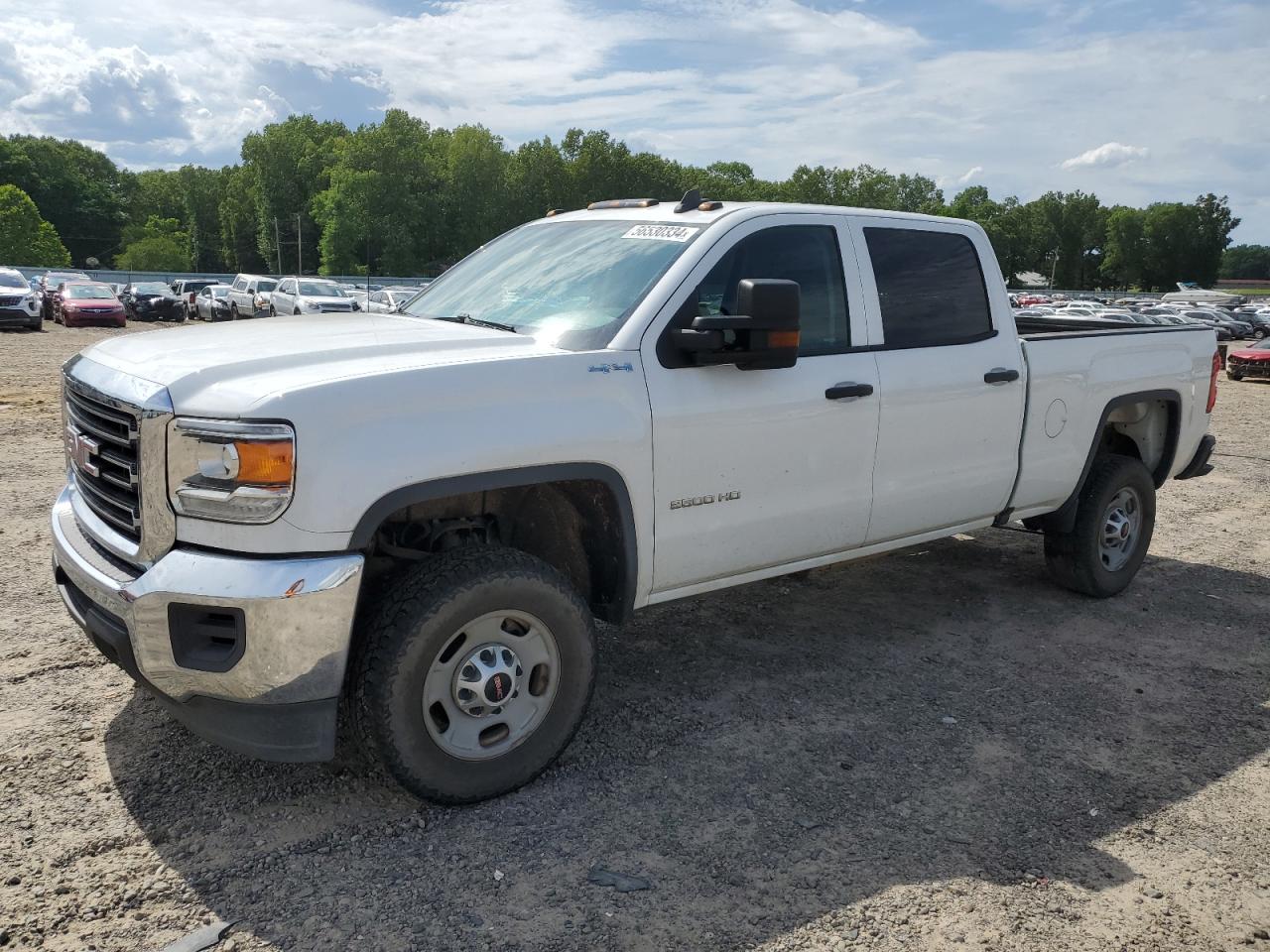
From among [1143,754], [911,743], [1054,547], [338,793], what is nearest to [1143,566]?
[1054,547]

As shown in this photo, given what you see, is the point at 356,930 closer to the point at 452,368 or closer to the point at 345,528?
the point at 345,528

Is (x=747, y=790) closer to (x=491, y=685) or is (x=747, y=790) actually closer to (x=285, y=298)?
(x=491, y=685)

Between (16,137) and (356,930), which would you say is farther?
(16,137)

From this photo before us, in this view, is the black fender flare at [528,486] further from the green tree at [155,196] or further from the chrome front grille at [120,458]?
the green tree at [155,196]

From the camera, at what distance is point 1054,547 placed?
5965 millimetres

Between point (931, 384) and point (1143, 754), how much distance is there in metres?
1.76

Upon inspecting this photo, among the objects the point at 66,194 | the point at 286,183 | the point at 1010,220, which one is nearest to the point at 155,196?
the point at 66,194

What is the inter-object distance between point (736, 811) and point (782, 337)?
1685mm

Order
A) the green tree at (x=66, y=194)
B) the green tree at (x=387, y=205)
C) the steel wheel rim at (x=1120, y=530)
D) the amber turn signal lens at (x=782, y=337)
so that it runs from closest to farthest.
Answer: the amber turn signal lens at (x=782, y=337), the steel wheel rim at (x=1120, y=530), the green tree at (x=387, y=205), the green tree at (x=66, y=194)

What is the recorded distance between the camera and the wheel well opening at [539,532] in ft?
Answer: 11.5

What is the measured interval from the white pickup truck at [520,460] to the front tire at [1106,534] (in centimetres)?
71

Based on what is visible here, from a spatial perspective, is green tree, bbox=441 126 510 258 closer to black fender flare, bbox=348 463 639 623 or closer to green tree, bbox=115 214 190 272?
green tree, bbox=115 214 190 272

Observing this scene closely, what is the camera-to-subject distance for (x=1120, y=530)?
6004 mm

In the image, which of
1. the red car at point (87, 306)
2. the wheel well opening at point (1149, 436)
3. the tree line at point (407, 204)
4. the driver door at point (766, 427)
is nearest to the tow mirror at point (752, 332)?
the driver door at point (766, 427)
